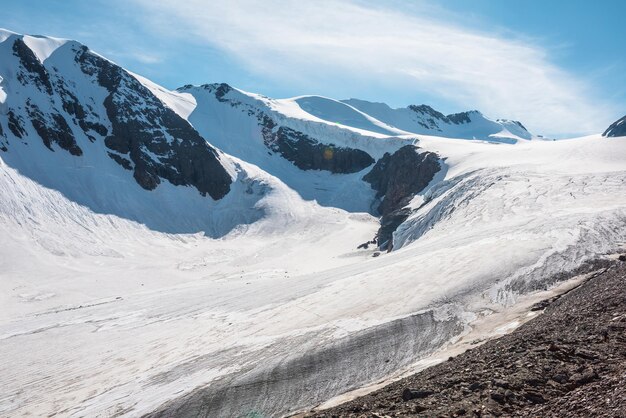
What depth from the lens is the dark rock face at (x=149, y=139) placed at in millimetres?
103750

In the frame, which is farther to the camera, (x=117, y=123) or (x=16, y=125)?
(x=117, y=123)

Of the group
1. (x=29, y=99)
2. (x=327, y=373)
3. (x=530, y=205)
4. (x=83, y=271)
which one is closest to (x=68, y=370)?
(x=327, y=373)

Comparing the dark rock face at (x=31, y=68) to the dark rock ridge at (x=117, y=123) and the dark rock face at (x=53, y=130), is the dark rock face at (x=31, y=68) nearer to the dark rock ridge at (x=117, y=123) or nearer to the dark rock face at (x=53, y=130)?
the dark rock ridge at (x=117, y=123)

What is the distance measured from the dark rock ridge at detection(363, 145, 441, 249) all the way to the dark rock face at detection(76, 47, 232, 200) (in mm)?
36614

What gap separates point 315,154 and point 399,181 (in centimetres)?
4515

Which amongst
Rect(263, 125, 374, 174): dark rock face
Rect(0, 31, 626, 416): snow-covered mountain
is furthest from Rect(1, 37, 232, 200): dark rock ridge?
Rect(263, 125, 374, 174): dark rock face

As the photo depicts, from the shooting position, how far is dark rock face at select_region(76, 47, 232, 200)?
340ft

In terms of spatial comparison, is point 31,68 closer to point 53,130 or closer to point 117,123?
point 53,130

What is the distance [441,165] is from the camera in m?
81.1

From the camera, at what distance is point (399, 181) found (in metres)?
95.9

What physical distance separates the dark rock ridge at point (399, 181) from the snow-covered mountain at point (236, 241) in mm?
520

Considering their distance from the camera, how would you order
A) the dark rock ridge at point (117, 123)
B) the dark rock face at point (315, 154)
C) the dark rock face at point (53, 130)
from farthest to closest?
the dark rock face at point (315, 154) < the dark rock ridge at point (117, 123) < the dark rock face at point (53, 130)

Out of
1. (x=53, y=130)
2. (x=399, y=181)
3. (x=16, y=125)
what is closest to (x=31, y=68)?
(x=53, y=130)

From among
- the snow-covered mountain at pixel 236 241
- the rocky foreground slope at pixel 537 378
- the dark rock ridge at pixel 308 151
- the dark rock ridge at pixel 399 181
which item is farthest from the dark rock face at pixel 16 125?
the rocky foreground slope at pixel 537 378
